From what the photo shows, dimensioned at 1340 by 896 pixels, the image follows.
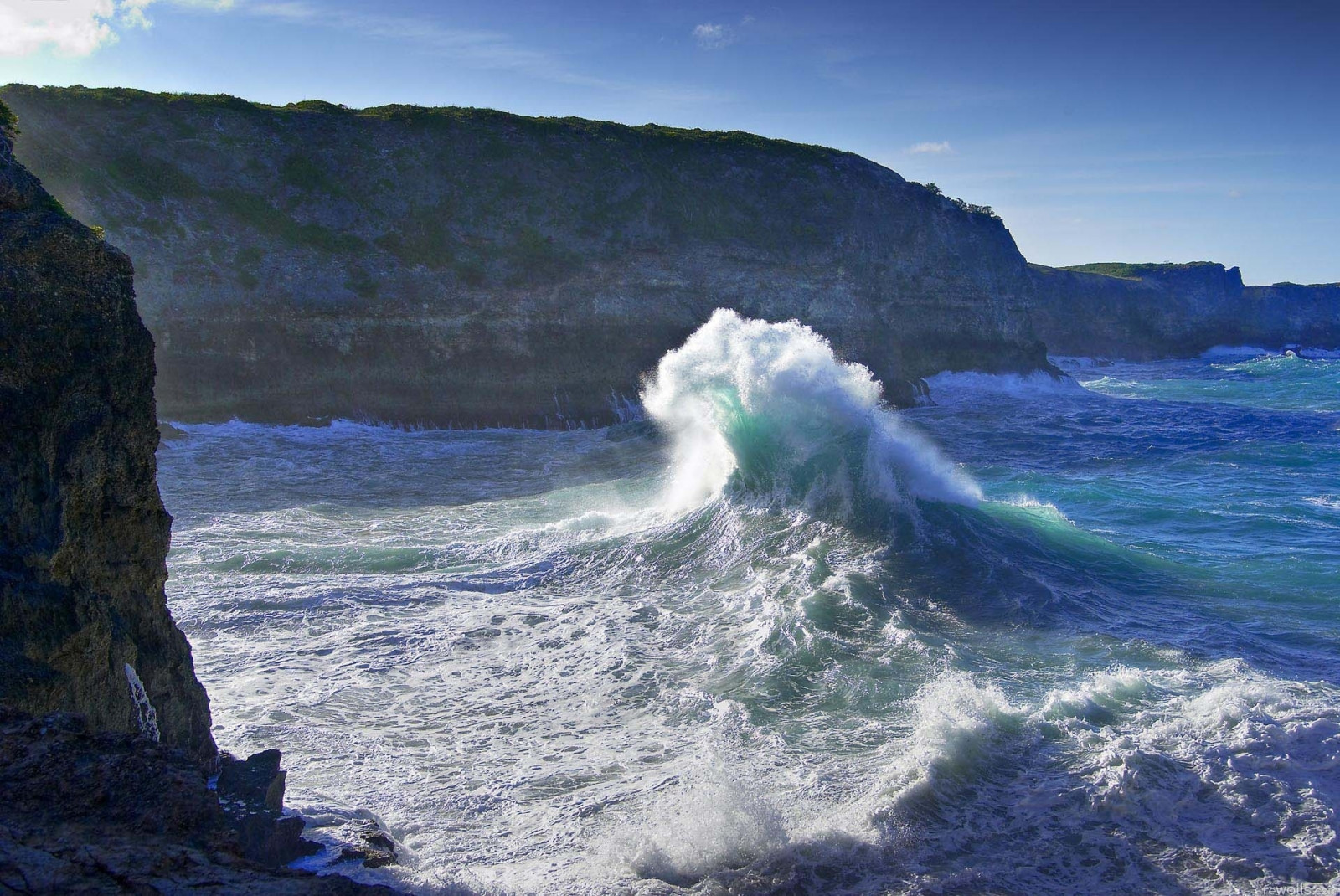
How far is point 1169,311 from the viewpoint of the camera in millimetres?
61875

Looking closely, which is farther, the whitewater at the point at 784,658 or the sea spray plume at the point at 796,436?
the sea spray plume at the point at 796,436

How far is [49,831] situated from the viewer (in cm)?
341

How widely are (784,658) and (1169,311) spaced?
63.4 metres

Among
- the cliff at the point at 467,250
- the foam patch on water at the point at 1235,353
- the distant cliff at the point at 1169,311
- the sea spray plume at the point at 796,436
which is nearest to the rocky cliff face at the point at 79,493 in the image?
the sea spray plume at the point at 796,436

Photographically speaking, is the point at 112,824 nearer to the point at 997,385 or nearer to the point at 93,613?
the point at 93,613

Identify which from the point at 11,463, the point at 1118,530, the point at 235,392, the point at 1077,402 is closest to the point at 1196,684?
the point at 1118,530

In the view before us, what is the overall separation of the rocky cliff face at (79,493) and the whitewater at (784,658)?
4.54 feet

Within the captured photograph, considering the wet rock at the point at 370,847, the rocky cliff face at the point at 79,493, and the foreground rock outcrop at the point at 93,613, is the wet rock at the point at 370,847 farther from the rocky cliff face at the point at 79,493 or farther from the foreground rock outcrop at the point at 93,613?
the rocky cliff face at the point at 79,493

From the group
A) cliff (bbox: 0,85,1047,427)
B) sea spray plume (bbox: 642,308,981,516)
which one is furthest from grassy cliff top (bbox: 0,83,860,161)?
sea spray plume (bbox: 642,308,981,516)

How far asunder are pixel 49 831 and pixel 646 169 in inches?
1240

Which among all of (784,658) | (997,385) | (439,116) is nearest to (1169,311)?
(997,385)

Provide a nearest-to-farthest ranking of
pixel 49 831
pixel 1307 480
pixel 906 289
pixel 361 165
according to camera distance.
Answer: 1. pixel 49 831
2. pixel 1307 480
3. pixel 361 165
4. pixel 906 289

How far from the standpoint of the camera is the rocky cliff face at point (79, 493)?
15.4 ft

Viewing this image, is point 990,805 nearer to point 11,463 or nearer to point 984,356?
point 11,463
